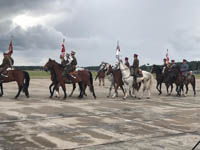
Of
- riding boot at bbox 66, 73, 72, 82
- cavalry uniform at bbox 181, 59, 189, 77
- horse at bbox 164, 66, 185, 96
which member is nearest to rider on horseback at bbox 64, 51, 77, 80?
riding boot at bbox 66, 73, 72, 82

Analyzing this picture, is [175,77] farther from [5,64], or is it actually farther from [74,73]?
[5,64]

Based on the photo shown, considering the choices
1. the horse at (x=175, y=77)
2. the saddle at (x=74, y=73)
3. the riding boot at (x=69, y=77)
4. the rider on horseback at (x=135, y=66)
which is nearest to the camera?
the riding boot at (x=69, y=77)

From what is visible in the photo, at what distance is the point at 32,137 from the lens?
6.91 metres

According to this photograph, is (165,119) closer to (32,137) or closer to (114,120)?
(114,120)

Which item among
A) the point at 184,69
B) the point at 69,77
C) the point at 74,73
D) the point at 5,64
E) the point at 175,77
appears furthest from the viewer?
the point at 184,69

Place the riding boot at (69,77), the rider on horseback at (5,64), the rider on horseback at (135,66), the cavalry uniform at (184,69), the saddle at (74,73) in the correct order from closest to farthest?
the rider on horseback at (5,64) < the riding boot at (69,77) < the saddle at (74,73) < the rider on horseback at (135,66) < the cavalry uniform at (184,69)

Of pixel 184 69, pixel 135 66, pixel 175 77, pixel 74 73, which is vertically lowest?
pixel 175 77

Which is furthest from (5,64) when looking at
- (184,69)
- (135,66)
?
(184,69)

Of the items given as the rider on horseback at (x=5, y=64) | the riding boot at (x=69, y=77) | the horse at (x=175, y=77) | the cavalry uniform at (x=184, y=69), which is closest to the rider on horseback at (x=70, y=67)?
the riding boot at (x=69, y=77)

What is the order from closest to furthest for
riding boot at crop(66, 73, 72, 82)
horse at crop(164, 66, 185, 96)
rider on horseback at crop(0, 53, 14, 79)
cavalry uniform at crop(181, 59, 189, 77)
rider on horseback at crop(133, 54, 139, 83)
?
rider on horseback at crop(0, 53, 14, 79)
riding boot at crop(66, 73, 72, 82)
rider on horseback at crop(133, 54, 139, 83)
horse at crop(164, 66, 185, 96)
cavalry uniform at crop(181, 59, 189, 77)

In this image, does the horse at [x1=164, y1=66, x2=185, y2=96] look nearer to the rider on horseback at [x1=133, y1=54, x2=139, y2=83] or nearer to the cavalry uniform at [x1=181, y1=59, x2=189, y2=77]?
the cavalry uniform at [x1=181, y1=59, x2=189, y2=77]

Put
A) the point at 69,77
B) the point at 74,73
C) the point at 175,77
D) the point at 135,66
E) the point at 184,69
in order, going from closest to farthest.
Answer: the point at 69,77 → the point at 74,73 → the point at 135,66 → the point at 175,77 → the point at 184,69

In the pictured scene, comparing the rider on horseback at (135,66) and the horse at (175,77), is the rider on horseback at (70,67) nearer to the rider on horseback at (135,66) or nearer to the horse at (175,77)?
the rider on horseback at (135,66)

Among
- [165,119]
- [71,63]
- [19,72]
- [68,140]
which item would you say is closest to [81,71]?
[71,63]
